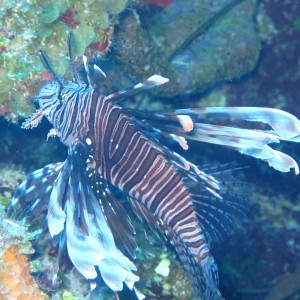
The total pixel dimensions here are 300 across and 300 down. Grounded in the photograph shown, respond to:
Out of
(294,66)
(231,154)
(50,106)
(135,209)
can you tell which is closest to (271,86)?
(294,66)

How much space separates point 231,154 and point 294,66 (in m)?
1.42

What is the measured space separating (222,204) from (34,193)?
1.65m

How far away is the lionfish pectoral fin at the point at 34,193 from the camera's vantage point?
3068mm

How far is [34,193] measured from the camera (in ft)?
10.2

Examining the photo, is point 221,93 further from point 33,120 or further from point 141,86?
point 33,120

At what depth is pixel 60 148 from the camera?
14.7ft

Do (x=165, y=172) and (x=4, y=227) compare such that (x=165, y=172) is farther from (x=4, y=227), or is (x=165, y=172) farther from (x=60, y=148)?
(x=60, y=148)

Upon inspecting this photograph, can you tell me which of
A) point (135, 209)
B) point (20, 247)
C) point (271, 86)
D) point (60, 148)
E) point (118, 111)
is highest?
point (118, 111)

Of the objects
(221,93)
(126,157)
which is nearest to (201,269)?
(126,157)

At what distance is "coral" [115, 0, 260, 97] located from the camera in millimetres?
4414

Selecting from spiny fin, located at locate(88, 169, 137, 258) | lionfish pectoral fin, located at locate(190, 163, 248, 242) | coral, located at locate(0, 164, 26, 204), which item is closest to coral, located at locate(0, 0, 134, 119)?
spiny fin, located at locate(88, 169, 137, 258)

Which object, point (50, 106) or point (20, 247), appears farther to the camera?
point (50, 106)

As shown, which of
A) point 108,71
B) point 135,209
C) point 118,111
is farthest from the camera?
point 108,71

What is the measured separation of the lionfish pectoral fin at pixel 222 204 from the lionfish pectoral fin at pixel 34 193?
126 centimetres
